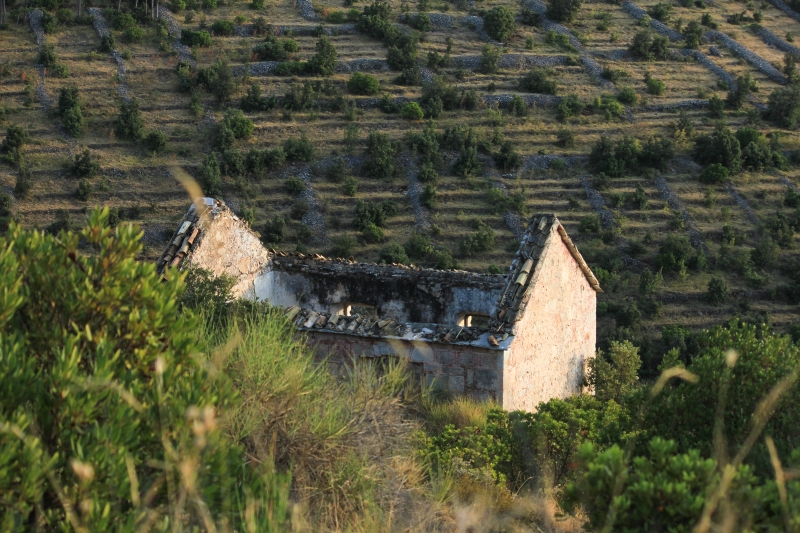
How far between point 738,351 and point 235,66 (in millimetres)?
36757

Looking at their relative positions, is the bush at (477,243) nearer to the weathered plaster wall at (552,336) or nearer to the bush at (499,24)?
the weathered plaster wall at (552,336)

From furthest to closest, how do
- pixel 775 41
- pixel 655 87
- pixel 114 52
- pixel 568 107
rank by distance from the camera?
pixel 775 41 → pixel 655 87 → pixel 114 52 → pixel 568 107

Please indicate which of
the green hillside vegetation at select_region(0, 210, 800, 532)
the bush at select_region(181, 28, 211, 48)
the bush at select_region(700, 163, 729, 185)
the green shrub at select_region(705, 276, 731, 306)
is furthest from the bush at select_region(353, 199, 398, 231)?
the green hillside vegetation at select_region(0, 210, 800, 532)

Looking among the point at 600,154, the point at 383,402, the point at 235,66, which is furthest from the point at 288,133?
the point at 383,402

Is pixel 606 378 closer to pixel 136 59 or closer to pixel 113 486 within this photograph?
pixel 113 486

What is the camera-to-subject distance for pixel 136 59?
133 feet

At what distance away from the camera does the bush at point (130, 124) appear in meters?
35.2

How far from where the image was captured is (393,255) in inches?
1142

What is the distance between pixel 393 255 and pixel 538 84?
52.7ft

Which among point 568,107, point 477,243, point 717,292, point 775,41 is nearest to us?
point 717,292

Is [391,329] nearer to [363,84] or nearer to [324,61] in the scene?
[363,84]

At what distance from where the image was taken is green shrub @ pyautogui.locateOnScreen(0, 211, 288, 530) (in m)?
4.22

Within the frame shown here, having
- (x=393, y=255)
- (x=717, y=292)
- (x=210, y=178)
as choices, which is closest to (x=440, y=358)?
(x=393, y=255)

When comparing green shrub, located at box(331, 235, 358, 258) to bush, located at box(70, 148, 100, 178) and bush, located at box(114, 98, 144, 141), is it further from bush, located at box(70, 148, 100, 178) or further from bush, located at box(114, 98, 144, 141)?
bush, located at box(114, 98, 144, 141)
